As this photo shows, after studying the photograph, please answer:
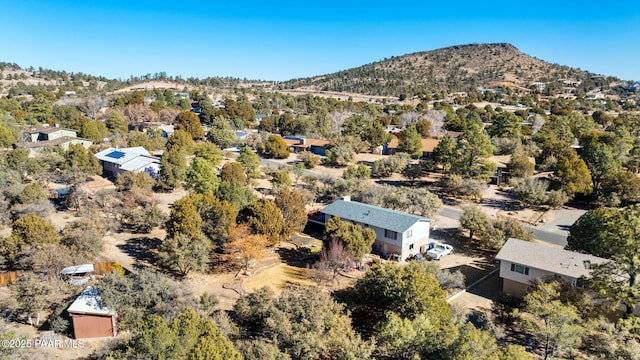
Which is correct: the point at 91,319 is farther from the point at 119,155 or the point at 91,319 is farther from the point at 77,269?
the point at 119,155

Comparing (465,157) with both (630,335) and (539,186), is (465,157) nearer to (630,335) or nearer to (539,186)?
(539,186)

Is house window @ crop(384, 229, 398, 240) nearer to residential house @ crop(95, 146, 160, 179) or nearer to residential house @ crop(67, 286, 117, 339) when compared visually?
residential house @ crop(67, 286, 117, 339)

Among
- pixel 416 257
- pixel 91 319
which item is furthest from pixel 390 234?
pixel 91 319

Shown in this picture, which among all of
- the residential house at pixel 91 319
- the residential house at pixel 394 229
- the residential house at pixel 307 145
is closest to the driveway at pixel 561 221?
the residential house at pixel 394 229

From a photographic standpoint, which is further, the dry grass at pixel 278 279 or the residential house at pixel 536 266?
the dry grass at pixel 278 279

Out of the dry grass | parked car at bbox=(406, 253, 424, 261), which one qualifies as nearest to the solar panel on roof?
the dry grass

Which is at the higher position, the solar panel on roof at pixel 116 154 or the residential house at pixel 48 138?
the residential house at pixel 48 138

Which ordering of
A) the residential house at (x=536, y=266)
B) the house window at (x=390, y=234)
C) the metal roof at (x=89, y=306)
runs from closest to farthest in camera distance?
the metal roof at (x=89, y=306)
the residential house at (x=536, y=266)
the house window at (x=390, y=234)

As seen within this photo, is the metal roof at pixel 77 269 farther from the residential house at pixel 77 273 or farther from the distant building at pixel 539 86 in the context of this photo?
the distant building at pixel 539 86
